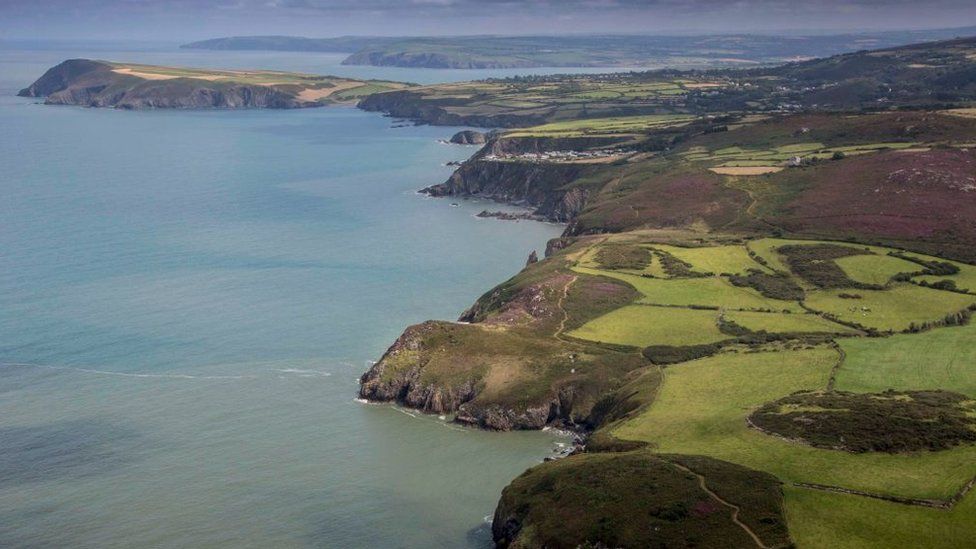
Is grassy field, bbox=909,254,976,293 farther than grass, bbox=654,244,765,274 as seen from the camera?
No

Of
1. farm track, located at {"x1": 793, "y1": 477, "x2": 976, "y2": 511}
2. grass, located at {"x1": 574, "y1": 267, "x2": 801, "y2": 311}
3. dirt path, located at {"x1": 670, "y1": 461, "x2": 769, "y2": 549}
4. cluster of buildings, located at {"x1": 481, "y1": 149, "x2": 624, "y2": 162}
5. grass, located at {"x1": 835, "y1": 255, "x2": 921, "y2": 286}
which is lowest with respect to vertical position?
dirt path, located at {"x1": 670, "y1": 461, "x2": 769, "y2": 549}

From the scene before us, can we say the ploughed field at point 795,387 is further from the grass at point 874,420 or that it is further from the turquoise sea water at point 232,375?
the turquoise sea water at point 232,375

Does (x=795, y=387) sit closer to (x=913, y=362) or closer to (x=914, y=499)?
(x=913, y=362)

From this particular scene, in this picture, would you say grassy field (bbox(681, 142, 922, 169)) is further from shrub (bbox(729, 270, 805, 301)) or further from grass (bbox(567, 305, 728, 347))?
A: grass (bbox(567, 305, 728, 347))

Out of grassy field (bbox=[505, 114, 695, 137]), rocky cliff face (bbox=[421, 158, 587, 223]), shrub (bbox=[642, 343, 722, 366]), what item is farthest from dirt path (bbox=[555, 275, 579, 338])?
grassy field (bbox=[505, 114, 695, 137])

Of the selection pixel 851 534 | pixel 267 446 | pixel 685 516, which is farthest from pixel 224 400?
pixel 851 534

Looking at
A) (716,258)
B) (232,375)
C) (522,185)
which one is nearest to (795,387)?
(716,258)

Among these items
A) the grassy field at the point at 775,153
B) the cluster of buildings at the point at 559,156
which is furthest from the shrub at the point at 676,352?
the cluster of buildings at the point at 559,156

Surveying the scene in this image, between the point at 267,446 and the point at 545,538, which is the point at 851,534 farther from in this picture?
the point at 267,446
